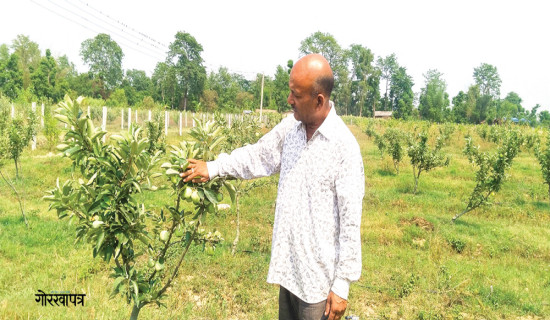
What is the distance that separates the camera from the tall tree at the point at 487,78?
6944 cm

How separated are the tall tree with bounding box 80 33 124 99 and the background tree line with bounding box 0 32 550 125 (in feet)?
0.52

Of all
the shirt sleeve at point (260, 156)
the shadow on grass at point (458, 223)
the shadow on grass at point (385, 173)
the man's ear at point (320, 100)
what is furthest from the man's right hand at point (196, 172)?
the shadow on grass at point (385, 173)

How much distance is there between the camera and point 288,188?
2.21 meters

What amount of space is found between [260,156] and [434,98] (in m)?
71.2

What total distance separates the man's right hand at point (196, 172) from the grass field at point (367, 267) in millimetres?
2338

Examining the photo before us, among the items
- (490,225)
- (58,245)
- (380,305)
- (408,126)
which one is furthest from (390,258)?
(408,126)

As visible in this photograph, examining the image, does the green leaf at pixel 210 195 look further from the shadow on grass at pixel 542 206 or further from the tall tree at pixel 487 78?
the tall tree at pixel 487 78

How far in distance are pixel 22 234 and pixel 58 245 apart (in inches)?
35.3

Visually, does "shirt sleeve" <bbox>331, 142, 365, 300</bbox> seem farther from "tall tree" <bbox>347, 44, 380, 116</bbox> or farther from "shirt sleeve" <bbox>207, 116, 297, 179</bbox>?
"tall tree" <bbox>347, 44, 380, 116</bbox>

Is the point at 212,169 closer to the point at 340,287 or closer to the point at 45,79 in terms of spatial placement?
the point at 340,287

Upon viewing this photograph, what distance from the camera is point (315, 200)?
2105 mm

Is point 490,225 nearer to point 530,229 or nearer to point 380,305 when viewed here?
point 530,229

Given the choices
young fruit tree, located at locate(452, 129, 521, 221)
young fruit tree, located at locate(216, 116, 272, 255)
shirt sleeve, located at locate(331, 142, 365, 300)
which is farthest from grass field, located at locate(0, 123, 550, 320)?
shirt sleeve, located at locate(331, 142, 365, 300)

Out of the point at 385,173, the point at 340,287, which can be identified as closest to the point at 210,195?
the point at 340,287
